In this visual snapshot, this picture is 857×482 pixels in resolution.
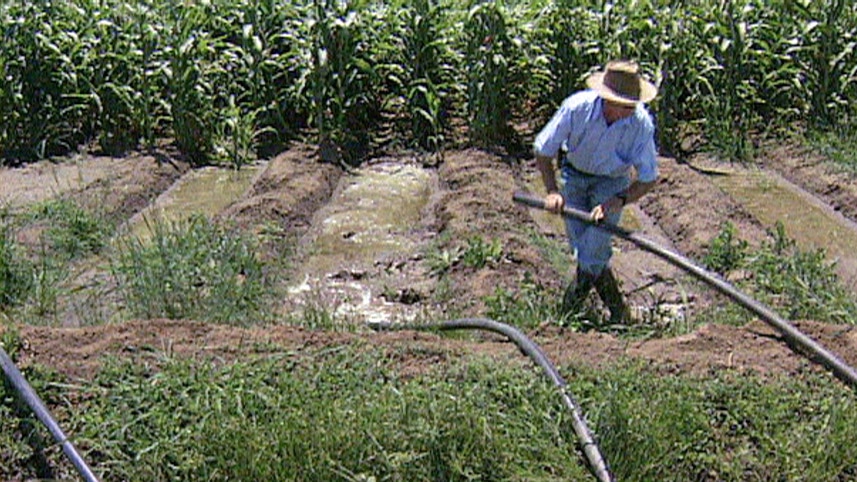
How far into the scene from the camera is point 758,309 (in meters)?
4.95

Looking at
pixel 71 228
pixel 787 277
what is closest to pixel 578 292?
pixel 787 277

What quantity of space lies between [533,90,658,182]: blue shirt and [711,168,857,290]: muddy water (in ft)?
5.69

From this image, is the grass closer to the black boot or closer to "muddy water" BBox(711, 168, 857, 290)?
the black boot

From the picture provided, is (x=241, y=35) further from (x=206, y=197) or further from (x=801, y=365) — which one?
(x=801, y=365)

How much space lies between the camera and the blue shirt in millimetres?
5414

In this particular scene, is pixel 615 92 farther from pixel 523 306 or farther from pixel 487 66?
pixel 487 66

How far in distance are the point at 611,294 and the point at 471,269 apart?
37.0 inches

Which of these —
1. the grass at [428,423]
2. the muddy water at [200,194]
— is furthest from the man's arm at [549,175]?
the muddy water at [200,194]

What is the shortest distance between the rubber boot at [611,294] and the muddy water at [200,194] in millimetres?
2927

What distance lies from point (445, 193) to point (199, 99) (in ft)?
7.39

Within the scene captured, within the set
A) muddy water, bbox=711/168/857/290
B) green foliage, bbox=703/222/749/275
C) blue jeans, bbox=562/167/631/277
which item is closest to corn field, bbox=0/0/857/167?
muddy water, bbox=711/168/857/290

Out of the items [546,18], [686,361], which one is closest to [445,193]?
[546,18]

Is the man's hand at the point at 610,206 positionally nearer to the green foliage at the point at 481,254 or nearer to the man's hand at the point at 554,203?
the man's hand at the point at 554,203

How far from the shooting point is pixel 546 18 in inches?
377
